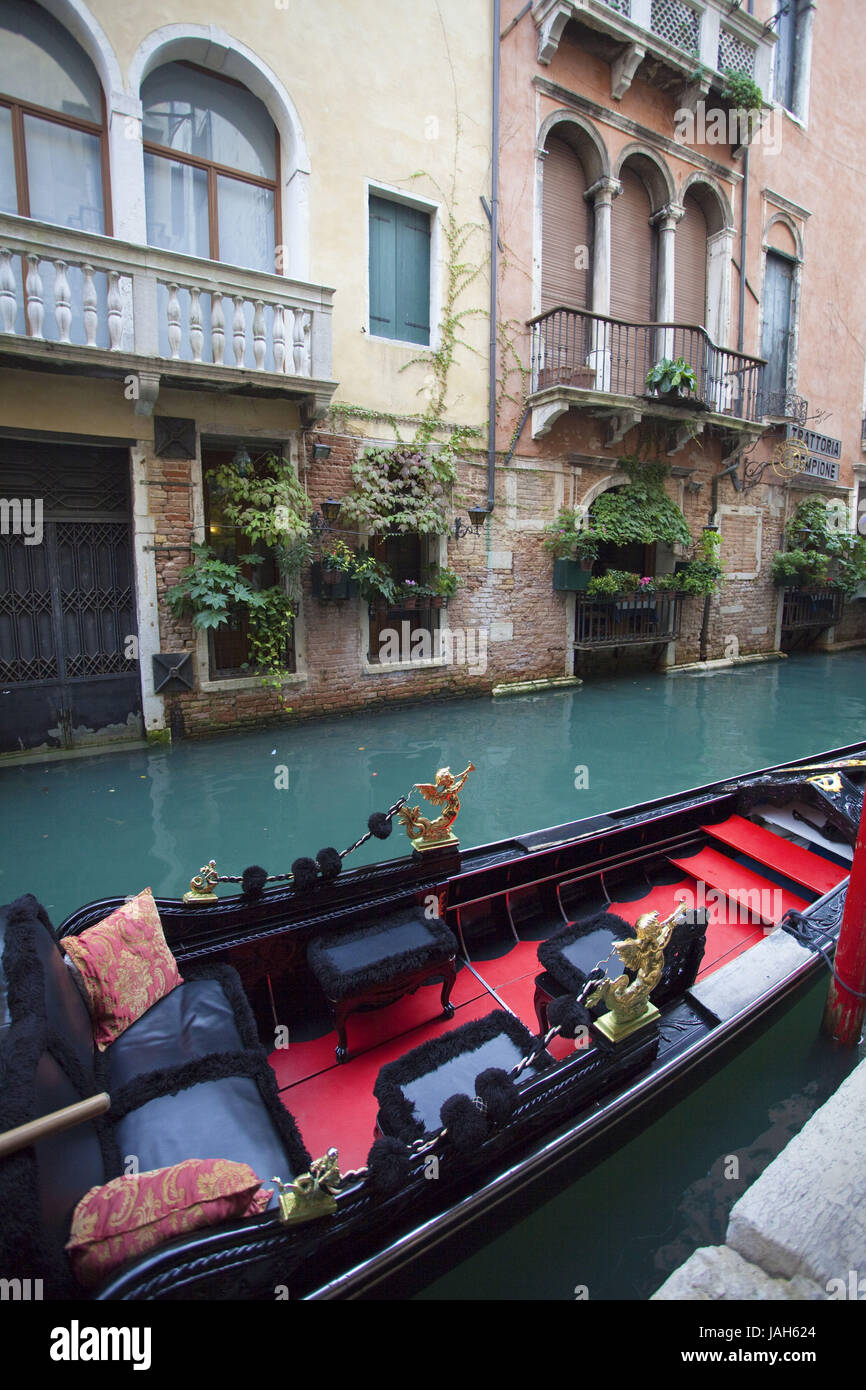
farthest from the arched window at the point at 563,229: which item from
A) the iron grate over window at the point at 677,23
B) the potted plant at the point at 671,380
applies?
the iron grate over window at the point at 677,23

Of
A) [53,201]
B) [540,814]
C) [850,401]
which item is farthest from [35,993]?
[850,401]

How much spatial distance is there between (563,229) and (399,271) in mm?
2497

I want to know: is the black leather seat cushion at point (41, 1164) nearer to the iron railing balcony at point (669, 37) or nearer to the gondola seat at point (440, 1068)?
Answer: the gondola seat at point (440, 1068)

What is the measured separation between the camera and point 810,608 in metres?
11.9

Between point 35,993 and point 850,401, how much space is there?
1437 centimetres

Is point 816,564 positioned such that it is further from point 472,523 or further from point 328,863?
point 328,863

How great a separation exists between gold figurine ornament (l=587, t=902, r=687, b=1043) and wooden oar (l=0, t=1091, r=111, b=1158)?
3.89 feet

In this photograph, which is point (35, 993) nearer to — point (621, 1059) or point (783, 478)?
point (621, 1059)

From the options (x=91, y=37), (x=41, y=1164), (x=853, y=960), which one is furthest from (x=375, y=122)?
(x=41, y=1164)

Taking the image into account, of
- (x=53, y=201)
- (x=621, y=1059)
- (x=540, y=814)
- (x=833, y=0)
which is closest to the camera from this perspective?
(x=621, y=1059)

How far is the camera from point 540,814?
487 cm

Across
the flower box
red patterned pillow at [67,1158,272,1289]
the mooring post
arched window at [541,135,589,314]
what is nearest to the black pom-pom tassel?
red patterned pillow at [67,1158,272,1289]

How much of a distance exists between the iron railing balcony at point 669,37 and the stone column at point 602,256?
3.32 ft

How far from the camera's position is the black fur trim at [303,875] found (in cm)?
234
